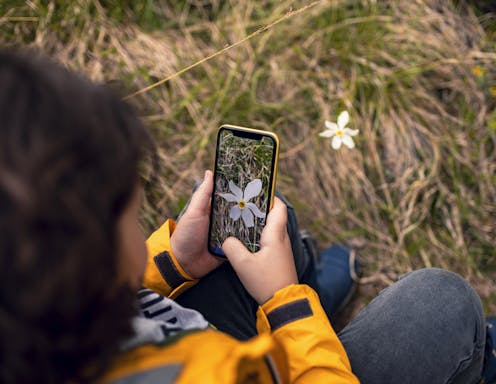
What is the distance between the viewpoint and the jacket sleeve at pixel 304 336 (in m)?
0.73

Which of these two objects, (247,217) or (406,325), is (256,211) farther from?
(406,325)

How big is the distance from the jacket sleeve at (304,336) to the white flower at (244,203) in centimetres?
17

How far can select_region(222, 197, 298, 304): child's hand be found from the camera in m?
0.82

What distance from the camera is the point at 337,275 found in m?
1.37

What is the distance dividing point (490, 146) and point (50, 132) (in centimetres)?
138

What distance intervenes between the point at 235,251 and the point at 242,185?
122 mm

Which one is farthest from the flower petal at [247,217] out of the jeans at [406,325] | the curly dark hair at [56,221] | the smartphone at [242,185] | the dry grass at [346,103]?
the dry grass at [346,103]

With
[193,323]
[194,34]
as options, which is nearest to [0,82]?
[193,323]

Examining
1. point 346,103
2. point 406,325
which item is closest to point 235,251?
point 406,325

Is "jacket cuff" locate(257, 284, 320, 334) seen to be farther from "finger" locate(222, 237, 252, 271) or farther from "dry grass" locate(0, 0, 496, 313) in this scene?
"dry grass" locate(0, 0, 496, 313)

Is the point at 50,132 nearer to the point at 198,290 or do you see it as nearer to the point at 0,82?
the point at 0,82

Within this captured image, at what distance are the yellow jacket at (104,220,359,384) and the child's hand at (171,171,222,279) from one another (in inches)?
0.7

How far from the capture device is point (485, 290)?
1364 mm

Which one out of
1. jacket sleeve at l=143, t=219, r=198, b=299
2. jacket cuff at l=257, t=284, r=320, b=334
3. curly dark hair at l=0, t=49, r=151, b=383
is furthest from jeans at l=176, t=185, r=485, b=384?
curly dark hair at l=0, t=49, r=151, b=383
